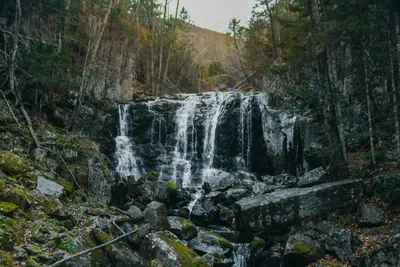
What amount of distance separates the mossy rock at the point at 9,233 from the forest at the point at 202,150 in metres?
0.02

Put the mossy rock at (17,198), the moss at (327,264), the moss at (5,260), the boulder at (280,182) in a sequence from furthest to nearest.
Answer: the boulder at (280,182) → the moss at (327,264) → the mossy rock at (17,198) → the moss at (5,260)

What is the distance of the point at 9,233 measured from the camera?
4.97 meters

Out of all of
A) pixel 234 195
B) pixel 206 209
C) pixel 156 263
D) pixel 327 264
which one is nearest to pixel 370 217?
pixel 327 264

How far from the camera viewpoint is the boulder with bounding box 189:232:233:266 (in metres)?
7.38

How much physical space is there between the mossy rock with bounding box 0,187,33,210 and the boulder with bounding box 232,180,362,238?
4993 mm

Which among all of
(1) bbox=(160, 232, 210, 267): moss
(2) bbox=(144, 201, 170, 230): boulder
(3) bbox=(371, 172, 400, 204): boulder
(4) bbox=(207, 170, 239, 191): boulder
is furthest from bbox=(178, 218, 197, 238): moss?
(3) bbox=(371, 172, 400, 204): boulder

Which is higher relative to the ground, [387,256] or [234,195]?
[387,256]

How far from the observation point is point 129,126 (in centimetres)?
1808

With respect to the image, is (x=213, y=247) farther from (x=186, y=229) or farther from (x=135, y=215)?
(x=135, y=215)

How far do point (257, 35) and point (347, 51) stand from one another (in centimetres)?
1216

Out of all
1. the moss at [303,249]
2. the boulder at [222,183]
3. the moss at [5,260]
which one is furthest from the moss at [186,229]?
the moss at [5,260]

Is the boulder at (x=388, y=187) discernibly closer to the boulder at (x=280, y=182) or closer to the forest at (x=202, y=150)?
the forest at (x=202, y=150)

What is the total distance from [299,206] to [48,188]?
6123mm

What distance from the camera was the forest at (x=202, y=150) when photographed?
20.9 feet
